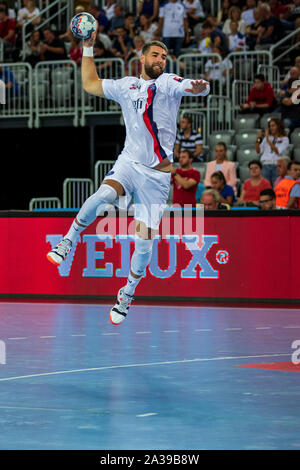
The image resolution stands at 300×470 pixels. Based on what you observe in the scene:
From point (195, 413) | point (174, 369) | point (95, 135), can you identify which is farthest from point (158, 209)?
point (95, 135)

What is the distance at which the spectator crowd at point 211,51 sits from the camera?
56.4 feet

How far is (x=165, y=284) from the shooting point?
655 inches

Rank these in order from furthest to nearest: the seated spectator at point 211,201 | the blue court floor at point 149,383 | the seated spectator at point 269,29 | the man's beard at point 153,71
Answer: the seated spectator at point 269,29
the seated spectator at point 211,201
the man's beard at point 153,71
the blue court floor at point 149,383

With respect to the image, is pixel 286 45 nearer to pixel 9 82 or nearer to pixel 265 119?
pixel 265 119

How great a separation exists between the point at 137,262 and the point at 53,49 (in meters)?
14.3

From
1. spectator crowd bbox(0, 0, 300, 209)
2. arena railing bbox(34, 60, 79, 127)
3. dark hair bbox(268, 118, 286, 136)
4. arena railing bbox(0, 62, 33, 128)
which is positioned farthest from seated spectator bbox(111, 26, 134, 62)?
dark hair bbox(268, 118, 286, 136)

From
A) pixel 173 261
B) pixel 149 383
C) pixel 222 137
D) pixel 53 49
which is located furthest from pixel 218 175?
pixel 149 383

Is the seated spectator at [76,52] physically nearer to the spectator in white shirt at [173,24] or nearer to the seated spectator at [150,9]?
the seated spectator at [150,9]

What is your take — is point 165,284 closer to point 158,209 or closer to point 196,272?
point 196,272

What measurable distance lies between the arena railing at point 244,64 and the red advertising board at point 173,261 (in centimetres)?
614

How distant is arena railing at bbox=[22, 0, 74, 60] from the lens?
26.1 metres

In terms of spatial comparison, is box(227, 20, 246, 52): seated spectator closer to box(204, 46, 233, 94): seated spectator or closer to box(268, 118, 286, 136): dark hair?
box(204, 46, 233, 94): seated spectator

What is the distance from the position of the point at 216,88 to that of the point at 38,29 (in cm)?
652

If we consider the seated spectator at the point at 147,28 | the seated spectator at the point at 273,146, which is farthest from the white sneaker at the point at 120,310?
the seated spectator at the point at 147,28
